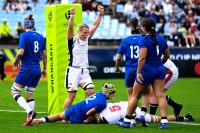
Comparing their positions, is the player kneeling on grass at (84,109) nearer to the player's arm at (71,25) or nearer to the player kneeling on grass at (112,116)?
the player kneeling on grass at (112,116)

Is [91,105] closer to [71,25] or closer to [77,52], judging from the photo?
[77,52]

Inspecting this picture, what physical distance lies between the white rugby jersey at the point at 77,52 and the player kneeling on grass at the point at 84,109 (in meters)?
0.90

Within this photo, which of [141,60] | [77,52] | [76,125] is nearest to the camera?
[141,60]

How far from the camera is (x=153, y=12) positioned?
40.7 m

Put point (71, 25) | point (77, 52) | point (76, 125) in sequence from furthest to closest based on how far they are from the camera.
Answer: point (77, 52), point (71, 25), point (76, 125)

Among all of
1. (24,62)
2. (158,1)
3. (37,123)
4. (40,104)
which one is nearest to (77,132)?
(37,123)

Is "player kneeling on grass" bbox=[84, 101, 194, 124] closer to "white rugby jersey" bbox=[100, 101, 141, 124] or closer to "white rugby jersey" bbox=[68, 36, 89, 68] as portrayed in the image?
"white rugby jersey" bbox=[100, 101, 141, 124]

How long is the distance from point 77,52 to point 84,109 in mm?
1366

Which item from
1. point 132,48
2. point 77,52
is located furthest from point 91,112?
point 132,48

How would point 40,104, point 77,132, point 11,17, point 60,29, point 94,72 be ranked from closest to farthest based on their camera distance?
1. point 77,132
2. point 60,29
3. point 40,104
4. point 94,72
5. point 11,17

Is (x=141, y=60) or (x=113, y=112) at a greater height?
(x=141, y=60)

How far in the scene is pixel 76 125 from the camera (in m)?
15.5

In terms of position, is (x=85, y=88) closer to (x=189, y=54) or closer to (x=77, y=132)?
(x=77, y=132)

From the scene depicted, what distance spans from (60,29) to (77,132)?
3848 millimetres
